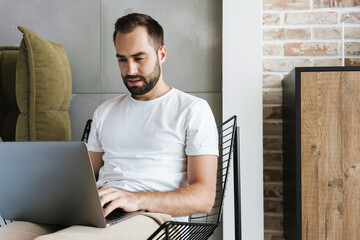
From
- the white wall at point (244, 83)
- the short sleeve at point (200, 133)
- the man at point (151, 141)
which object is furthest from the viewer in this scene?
the white wall at point (244, 83)

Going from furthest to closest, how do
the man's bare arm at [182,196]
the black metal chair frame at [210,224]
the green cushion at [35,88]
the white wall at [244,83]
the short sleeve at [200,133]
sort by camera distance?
the white wall at [244,83] → the green cushion at [35,88] → the short sleeve at [200,133] → the man's bare arm at [182,196] → the black metal chair frame at [210,224]

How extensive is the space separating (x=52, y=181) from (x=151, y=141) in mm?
545

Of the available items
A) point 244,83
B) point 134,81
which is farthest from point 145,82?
point 244,83

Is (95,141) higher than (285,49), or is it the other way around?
(285,49)

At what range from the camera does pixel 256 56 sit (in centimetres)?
218

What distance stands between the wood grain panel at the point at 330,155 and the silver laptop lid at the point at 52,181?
1.15m

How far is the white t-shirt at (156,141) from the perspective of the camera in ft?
4.88

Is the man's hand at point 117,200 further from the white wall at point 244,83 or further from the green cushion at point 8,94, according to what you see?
the green cushion at point 8,94

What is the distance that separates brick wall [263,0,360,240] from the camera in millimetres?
2199

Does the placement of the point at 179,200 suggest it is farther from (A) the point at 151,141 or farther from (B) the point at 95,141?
(B) the point at 95,141

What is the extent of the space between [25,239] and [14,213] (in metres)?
0.14

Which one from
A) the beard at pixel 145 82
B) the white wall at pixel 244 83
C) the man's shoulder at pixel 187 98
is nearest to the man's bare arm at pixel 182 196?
the man's shoulder at pixel 187 98

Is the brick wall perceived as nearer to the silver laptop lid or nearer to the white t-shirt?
the white t-shirt

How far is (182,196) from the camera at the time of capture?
1371mm
